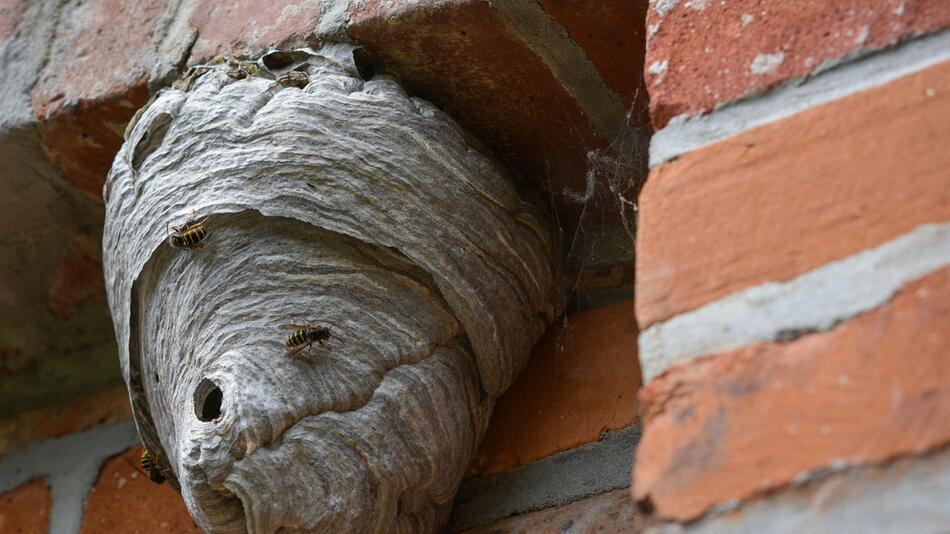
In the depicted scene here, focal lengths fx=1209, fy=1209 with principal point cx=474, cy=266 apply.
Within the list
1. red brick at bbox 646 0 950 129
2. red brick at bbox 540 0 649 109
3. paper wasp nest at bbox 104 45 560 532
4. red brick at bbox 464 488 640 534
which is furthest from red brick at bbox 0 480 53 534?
red brick at bbox 646 0 950 129

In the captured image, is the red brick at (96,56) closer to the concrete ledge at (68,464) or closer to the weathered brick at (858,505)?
the concrete ledge at (68,464)

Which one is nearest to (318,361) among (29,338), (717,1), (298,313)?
(298,313)

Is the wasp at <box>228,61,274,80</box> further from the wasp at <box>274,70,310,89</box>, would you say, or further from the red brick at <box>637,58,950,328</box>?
the red brick at <box>637,58,950,328</box>

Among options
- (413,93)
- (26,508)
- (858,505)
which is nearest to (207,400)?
(413,93)

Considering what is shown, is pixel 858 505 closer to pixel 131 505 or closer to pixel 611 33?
pixel 611 33

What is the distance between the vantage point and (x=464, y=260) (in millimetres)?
1412

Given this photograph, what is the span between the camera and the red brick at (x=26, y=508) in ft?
6.17

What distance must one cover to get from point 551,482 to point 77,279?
3.06ft

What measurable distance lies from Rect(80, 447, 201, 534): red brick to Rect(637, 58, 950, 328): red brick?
1.03 metres

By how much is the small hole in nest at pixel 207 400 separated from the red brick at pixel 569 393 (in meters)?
0.33

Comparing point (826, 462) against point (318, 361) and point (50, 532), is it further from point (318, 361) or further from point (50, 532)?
point (50, 532)

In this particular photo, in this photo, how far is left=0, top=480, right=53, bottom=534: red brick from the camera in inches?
74.1

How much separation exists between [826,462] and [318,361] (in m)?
0.74

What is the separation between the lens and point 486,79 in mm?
1490
